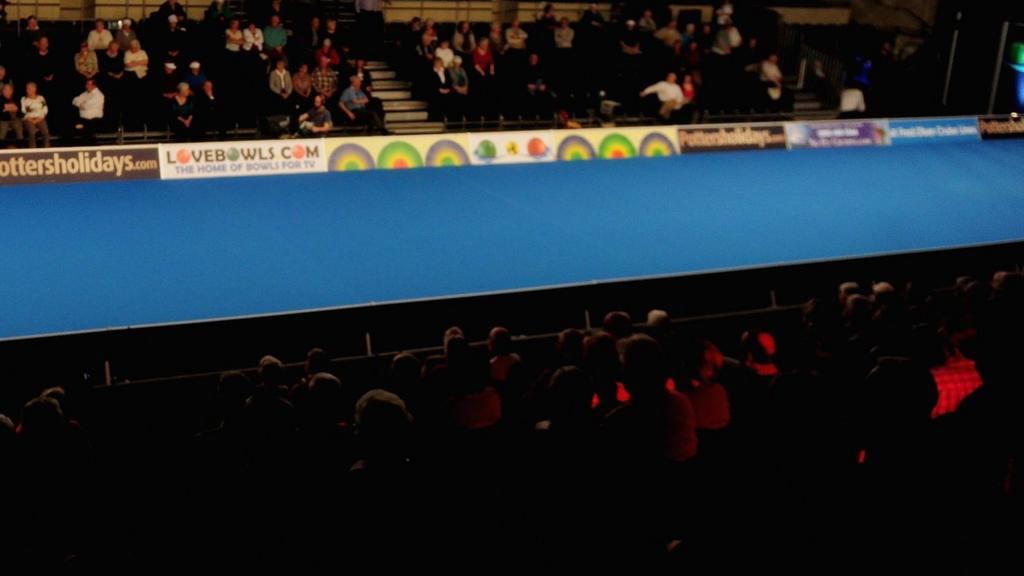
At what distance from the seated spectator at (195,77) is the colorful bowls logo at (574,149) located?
15.8 feet

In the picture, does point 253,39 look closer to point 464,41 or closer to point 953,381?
point 464,41

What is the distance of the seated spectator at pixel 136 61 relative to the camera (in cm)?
1430

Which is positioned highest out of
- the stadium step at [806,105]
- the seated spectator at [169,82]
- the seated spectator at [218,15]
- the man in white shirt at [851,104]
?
the seated spectator at [218,15]

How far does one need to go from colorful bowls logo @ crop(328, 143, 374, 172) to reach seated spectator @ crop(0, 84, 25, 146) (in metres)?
3.95

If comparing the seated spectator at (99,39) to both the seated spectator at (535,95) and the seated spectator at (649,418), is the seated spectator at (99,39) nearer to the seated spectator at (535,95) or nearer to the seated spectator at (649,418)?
the seated spectator at (535,95)

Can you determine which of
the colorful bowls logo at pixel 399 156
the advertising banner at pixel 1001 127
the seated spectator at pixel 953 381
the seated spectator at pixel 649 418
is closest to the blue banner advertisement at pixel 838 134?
the advertising banner at pixel 1001 127

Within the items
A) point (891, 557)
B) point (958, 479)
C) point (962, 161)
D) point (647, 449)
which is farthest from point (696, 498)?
point (962, 161)

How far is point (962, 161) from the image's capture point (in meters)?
15.1

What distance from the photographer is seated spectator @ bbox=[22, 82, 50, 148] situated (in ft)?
43.4

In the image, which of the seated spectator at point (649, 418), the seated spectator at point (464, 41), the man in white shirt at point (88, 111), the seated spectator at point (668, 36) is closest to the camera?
the seated spectator at point (649, 418)

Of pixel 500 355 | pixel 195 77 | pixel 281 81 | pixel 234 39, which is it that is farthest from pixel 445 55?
pixel 500 355

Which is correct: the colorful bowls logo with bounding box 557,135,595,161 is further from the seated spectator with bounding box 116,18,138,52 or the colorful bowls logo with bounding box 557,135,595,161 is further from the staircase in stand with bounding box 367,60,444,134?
the seated spectator with bounding box 116,18,138,52

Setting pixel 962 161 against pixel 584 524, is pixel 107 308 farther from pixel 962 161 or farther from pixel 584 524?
pixel 962 161

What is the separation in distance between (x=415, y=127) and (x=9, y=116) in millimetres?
5441
